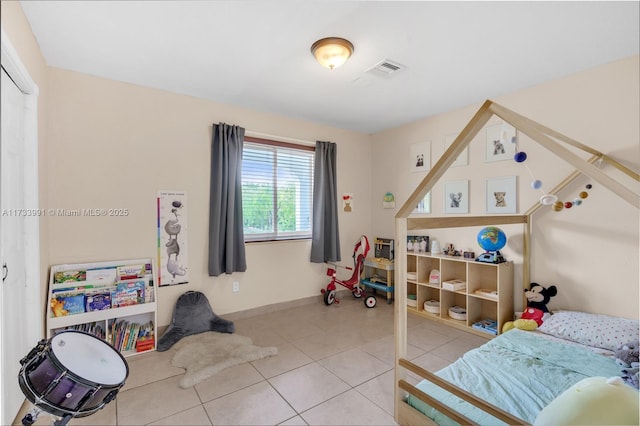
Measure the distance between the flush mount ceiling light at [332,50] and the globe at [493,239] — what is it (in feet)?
6.67

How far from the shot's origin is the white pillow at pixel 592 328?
7.44 ft

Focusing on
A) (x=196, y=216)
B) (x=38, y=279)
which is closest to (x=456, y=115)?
(x=196, y=216)

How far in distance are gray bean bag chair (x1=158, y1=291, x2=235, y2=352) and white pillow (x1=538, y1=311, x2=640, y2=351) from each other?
109 inches

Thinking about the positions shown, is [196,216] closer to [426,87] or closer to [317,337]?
[317,337]

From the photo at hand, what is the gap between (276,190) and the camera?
3920 mm

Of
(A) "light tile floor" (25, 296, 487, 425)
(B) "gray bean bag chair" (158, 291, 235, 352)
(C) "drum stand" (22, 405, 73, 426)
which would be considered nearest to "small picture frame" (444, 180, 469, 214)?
(A) "light tile floor" (25, 296, 487, 425)

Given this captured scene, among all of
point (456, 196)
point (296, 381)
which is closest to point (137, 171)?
point (296, 381)

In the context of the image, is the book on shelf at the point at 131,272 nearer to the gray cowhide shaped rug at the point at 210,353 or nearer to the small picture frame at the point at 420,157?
the gray cowhide shaped rug at the point at 210,353

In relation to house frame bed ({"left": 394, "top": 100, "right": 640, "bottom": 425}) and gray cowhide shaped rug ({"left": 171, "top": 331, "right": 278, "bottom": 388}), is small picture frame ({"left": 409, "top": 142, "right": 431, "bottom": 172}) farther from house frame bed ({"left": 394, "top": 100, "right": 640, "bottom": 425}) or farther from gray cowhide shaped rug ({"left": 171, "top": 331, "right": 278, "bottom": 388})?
gray cowhide shaped rug ({"left": 171, "top": 331, "right": 278, "bottom": 388})

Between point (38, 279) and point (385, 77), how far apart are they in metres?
3.01

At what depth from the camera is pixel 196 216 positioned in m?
3.31

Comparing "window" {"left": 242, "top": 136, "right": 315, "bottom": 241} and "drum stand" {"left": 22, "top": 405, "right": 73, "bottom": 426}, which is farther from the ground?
"window" {"left": 242, "top": 136, "right": 315, "bottom": 241}

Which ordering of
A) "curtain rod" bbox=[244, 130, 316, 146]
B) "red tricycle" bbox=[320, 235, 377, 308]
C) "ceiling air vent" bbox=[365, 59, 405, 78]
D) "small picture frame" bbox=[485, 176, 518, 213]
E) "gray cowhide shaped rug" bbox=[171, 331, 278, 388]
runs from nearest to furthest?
"gray cowhide shaped rug" bbox=[171, 331, 278, 388] < "ceiling air vent" bbox=[365, 59, 405, 78] < "small picture frame" bbox=[485, 176, 518, 213] < "curtain rod" bbox=[244, 130, 316, 146] < "red tricycle" bbox=[320, 235, 377, 308]

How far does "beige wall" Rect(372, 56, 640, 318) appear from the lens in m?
2.50
